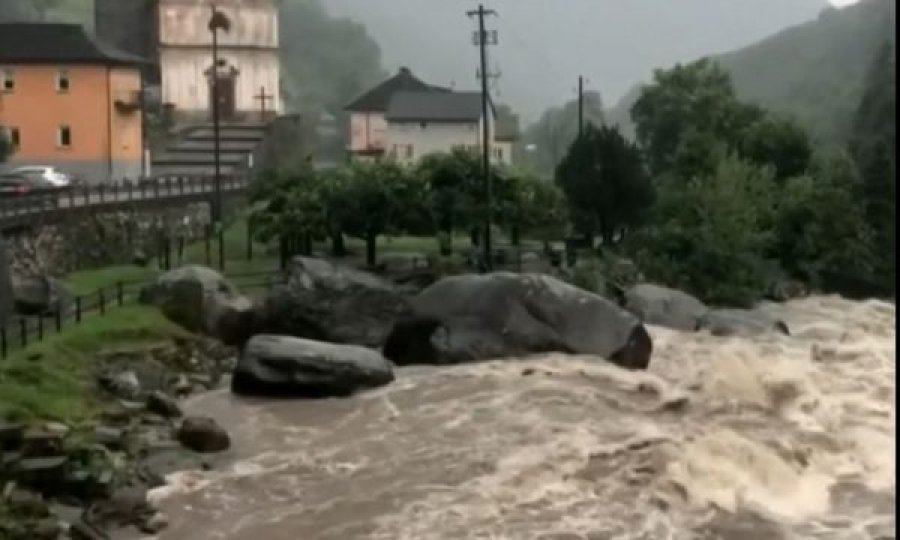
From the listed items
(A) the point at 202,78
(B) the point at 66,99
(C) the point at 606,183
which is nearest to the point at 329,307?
(C) the point at 606,183

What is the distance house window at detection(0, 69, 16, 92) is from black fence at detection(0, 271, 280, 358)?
76.3ft

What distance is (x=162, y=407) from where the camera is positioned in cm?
2567

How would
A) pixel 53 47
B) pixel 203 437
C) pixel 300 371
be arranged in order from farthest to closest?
pixel 53 47 → pixel 300 371 → pixel 203 437

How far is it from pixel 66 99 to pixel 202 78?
21041 millimetres

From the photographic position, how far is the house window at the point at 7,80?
5628cm

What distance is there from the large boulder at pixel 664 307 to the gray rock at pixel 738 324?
35 cm

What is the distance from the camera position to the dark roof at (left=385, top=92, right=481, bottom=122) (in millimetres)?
71750

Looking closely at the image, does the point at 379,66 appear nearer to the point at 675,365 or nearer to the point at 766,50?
the point at 766,50

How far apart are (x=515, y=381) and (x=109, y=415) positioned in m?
7.84

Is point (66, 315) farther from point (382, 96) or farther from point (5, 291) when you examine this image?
point (382, 96)

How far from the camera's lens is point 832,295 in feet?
152

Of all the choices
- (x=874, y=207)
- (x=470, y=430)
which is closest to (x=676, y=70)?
(x=874, y=207)

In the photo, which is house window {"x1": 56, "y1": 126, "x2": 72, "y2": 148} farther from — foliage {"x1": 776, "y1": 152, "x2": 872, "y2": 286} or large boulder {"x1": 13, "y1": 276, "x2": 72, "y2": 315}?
foliage {"x1": 776, "y1": 152, "x2": 872, "y2": 286}

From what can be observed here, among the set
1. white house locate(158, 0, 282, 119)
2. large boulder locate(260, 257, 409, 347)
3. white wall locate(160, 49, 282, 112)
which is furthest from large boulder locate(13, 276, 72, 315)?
white house locate(158, 0, 282, 119)
